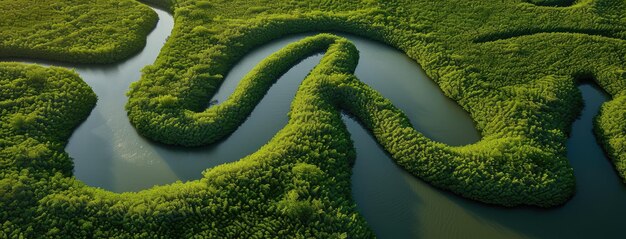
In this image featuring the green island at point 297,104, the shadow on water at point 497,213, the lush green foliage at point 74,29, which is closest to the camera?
the green island at point 297,104

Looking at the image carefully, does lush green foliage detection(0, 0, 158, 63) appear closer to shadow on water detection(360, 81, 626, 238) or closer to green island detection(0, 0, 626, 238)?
green island detection(0, 0, 626, 238)

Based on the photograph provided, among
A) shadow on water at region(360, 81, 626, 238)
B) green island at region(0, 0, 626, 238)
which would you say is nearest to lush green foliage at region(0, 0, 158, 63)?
green island at region(0, 0, 626, 238)

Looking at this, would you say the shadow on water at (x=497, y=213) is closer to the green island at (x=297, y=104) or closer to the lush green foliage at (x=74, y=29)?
the green island at (x=297, y=104)

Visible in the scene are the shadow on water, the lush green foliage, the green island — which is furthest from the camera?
the lush green foliage

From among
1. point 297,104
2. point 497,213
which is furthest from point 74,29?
point 497,213

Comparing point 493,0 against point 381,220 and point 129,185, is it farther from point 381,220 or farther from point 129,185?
point 129,185

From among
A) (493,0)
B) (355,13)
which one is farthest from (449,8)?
(355,13)

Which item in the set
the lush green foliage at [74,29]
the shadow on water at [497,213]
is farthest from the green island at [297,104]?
the shadow on water at [497,213]
